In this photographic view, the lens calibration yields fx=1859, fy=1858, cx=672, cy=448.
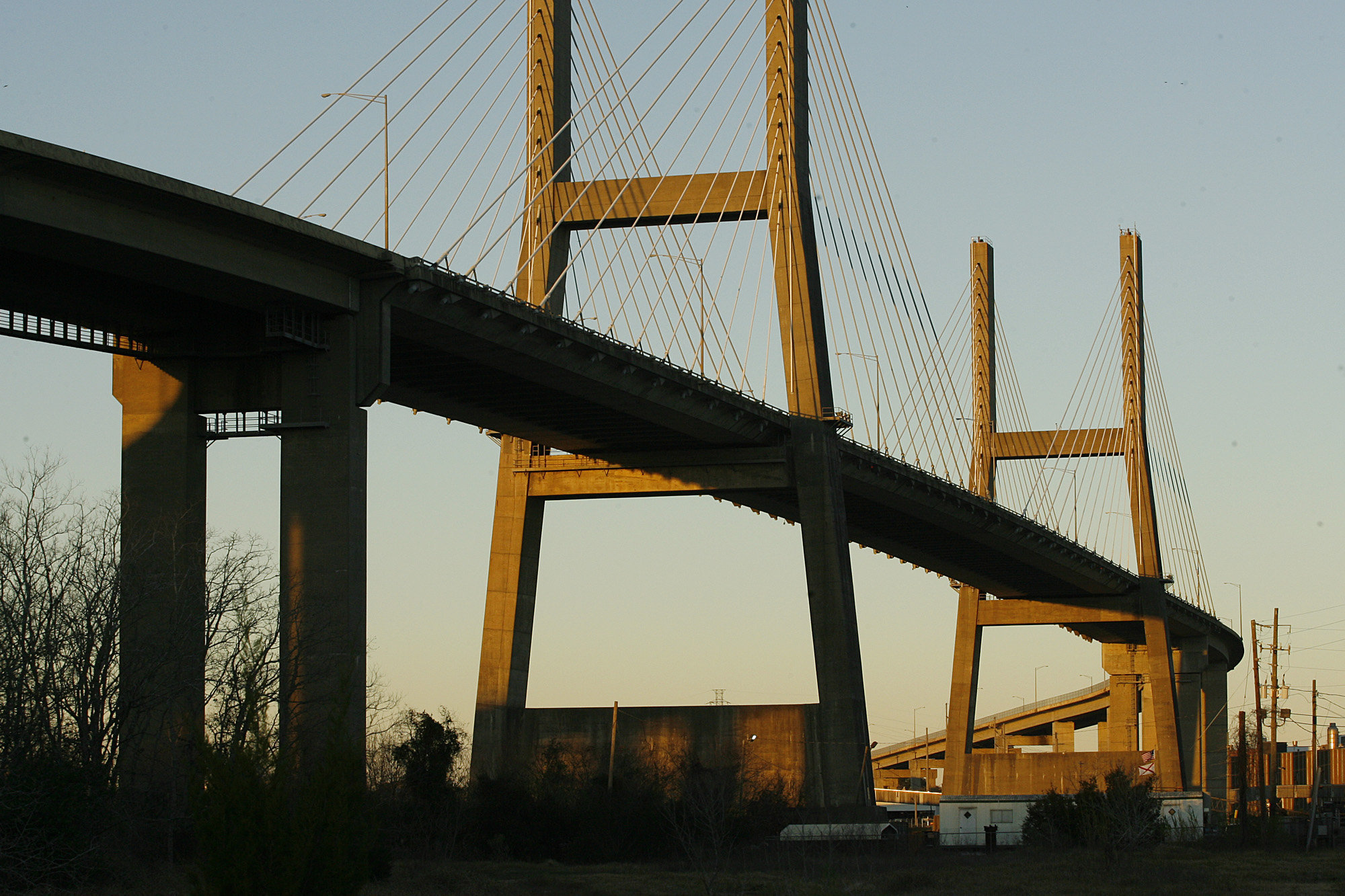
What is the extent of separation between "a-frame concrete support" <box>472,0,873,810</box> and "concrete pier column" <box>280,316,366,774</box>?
1402 cm

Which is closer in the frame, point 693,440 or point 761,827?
point 761,827

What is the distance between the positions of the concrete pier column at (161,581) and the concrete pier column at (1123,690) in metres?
69.9

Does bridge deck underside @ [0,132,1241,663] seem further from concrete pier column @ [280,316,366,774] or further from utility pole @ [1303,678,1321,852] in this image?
utility pole @ [1303,678,1321,852]

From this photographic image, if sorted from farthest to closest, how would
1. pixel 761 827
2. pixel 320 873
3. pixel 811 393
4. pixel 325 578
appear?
1. pixel 811 393
2. pixel 761 827
3. pixel 325 578
4. pixel 320 873

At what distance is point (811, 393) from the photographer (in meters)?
52.3

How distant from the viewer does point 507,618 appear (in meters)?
53.5

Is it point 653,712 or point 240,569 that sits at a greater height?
point 240,569

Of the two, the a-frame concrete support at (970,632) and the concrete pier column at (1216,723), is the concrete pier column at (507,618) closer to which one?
the a-frame concrete support at (970,632)

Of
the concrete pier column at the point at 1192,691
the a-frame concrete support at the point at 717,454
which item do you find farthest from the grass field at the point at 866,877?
the concrete pier column at the point at 1192,691

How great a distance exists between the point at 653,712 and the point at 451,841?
14687 mm

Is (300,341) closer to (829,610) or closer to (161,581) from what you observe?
(161,581)

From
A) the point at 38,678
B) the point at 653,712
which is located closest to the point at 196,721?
the point at 38,678

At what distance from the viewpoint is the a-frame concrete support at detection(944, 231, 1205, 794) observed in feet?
284

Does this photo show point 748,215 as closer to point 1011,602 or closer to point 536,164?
point 536,164
